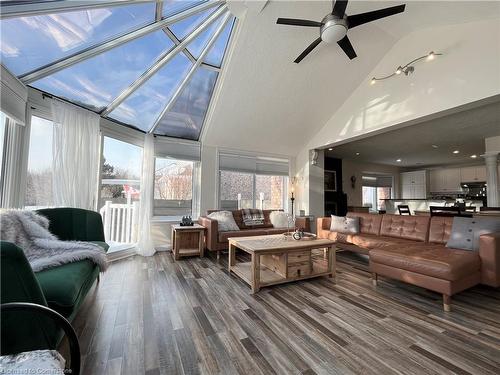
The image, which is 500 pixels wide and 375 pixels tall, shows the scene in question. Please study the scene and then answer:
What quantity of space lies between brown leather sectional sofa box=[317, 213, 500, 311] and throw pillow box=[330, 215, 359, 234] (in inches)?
18.6

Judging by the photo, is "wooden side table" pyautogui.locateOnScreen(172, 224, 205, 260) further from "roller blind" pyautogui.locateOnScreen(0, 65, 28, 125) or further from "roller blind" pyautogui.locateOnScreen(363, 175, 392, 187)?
"roller blind" pyautogui.locateOnScreen(363, 175, 392, 187)

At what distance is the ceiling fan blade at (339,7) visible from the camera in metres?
2.11

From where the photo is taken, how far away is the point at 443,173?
8398mm

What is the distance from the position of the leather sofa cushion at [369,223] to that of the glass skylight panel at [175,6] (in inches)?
162

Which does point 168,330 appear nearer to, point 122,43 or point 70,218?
point 70,218

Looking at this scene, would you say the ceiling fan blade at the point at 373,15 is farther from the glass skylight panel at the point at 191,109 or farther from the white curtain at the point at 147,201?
the white curtain at the point at 147,201

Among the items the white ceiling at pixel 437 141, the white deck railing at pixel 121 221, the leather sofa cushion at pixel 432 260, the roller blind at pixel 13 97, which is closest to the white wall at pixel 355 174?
the white ceiling at pixel 437 141

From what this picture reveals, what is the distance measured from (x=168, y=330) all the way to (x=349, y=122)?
4570mm

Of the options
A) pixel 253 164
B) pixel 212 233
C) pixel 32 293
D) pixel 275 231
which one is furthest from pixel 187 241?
pixel 32 293

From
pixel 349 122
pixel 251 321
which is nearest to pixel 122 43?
pixel 251 321

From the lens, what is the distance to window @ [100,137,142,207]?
3.71 metres

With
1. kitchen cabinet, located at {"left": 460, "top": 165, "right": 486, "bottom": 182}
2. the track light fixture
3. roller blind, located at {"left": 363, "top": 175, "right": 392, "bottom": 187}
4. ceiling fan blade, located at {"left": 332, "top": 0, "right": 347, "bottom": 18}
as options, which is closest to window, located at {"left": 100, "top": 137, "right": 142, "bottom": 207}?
ceiling fan blade, located at {"left": 332, "top": 0, "right": 347, "bottom": 18}

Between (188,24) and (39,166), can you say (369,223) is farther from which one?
(39,166)

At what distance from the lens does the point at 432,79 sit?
3197mm
